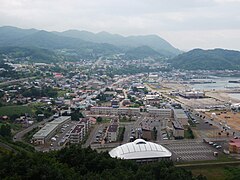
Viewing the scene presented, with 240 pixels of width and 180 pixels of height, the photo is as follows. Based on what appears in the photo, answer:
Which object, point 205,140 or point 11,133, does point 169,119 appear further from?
point 11,133

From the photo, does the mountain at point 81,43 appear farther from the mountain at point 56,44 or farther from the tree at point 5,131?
the tree at point 5,131

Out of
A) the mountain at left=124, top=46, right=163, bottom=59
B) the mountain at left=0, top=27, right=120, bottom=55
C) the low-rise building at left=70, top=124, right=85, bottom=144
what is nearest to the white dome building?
the low-rise building at left=70, top=124, right=85, bottom=144

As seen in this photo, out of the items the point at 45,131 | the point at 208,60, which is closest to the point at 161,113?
the point at 45,131

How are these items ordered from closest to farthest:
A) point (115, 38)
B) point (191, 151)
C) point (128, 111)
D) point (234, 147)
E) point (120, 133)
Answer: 1. point (234, 147)
2. point (191, 151)
3. point (120, 133)
4. point (128, 111)
5. point (115, 38)

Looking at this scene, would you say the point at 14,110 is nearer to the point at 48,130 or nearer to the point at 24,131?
the point at 24,131

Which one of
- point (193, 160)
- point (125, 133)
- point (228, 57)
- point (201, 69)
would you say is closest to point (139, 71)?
point (201, 69)

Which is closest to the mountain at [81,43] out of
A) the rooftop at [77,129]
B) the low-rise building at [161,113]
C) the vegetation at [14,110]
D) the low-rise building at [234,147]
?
the vegetation at [14,110]
